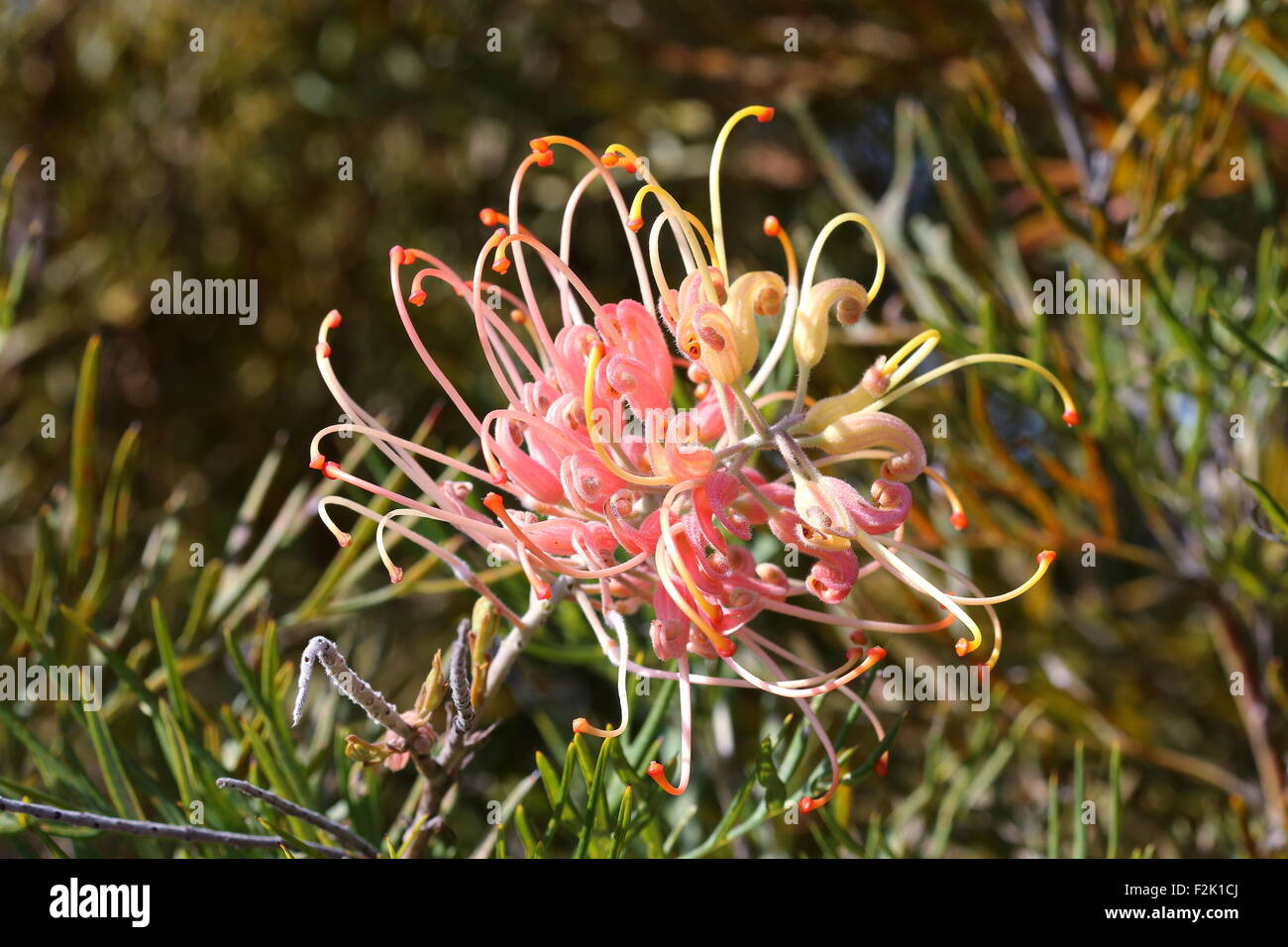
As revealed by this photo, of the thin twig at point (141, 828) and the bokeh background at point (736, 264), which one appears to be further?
the bokeh background at point (736, 264)

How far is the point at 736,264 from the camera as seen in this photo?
1453 millimetres

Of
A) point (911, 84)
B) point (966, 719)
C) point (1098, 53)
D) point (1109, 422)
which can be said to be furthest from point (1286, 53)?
point (966, 719)

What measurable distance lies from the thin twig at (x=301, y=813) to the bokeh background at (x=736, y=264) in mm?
74

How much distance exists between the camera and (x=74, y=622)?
0.75m

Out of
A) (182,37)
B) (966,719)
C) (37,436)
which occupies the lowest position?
(966,719)

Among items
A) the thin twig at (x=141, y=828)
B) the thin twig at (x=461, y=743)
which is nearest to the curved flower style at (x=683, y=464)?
the thin twig at (x=461, y=743)

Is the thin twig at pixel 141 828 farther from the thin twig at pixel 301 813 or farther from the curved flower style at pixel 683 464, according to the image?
the curved flower style at pixel 683 464

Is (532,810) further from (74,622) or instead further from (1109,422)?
(1109,422)

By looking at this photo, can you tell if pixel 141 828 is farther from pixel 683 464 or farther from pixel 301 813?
pixel 683 464

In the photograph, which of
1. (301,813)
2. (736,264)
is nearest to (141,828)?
(301,813)

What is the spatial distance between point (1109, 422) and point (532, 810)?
A: 1.94 feet

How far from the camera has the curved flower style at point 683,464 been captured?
568 mm

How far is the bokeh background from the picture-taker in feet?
2.90

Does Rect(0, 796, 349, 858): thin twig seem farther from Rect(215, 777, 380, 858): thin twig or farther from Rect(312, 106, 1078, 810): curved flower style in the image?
Rect(312, 106, 1078, 810): curved flower style
